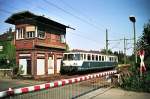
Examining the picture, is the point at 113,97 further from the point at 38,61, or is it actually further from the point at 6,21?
the point at 6,21

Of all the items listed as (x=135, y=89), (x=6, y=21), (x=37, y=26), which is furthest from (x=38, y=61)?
(x=135, y=89)

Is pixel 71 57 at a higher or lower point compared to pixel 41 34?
lower

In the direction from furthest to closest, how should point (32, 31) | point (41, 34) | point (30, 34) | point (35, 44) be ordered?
point (41, 34) < point (30, 34) < point (32, 31) < point (35, 44)

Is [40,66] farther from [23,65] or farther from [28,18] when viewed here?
[28,18]

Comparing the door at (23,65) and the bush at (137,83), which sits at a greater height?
the door at (23,65)

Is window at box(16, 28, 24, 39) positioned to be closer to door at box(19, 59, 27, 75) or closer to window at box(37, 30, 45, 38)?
window at box(37, 30, 45, 38)

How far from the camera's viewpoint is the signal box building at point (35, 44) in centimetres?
2411

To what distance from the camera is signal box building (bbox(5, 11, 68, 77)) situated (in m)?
24.1

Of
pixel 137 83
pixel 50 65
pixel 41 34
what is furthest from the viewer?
pixel 50 65

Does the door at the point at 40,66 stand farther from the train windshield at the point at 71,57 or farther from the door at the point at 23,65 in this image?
the train windshield at the point at 71,57

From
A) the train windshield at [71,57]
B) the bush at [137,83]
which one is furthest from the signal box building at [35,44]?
the bush at [137,83]

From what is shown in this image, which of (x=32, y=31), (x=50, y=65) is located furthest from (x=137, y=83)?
(x=50, y=65)

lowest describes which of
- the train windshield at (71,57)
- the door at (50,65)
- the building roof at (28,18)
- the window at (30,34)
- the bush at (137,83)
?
the bush at (137,83)

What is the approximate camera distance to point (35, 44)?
78.3 feet
